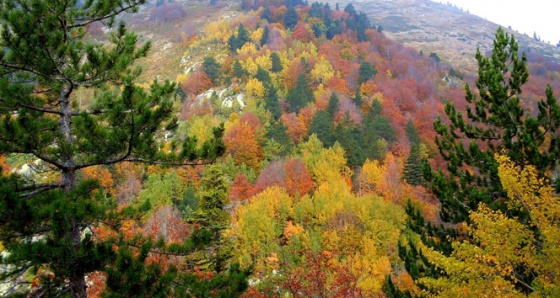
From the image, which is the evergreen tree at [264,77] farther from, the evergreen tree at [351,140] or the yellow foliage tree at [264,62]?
the evergreen tree at [351,140]

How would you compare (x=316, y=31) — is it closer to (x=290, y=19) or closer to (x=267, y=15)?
(x=290, y=19)

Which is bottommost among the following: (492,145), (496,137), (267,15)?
(267,15)

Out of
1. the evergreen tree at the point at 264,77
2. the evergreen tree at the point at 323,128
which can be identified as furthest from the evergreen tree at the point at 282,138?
the evergreen tree at the point at 264,77

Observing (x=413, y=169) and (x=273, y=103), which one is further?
(x=273, y=103)

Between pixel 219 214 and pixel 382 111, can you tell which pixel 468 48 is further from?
pixel 219 214

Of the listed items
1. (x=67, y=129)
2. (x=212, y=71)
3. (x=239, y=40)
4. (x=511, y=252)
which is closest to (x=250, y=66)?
(x=212, y=71)

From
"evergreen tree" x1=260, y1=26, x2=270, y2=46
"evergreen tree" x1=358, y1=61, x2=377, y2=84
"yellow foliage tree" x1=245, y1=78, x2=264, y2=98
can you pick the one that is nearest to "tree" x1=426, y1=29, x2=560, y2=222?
"yellow foliage tree" x1=245, y1=78, x2=264, y2=98

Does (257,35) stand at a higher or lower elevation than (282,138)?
higher
